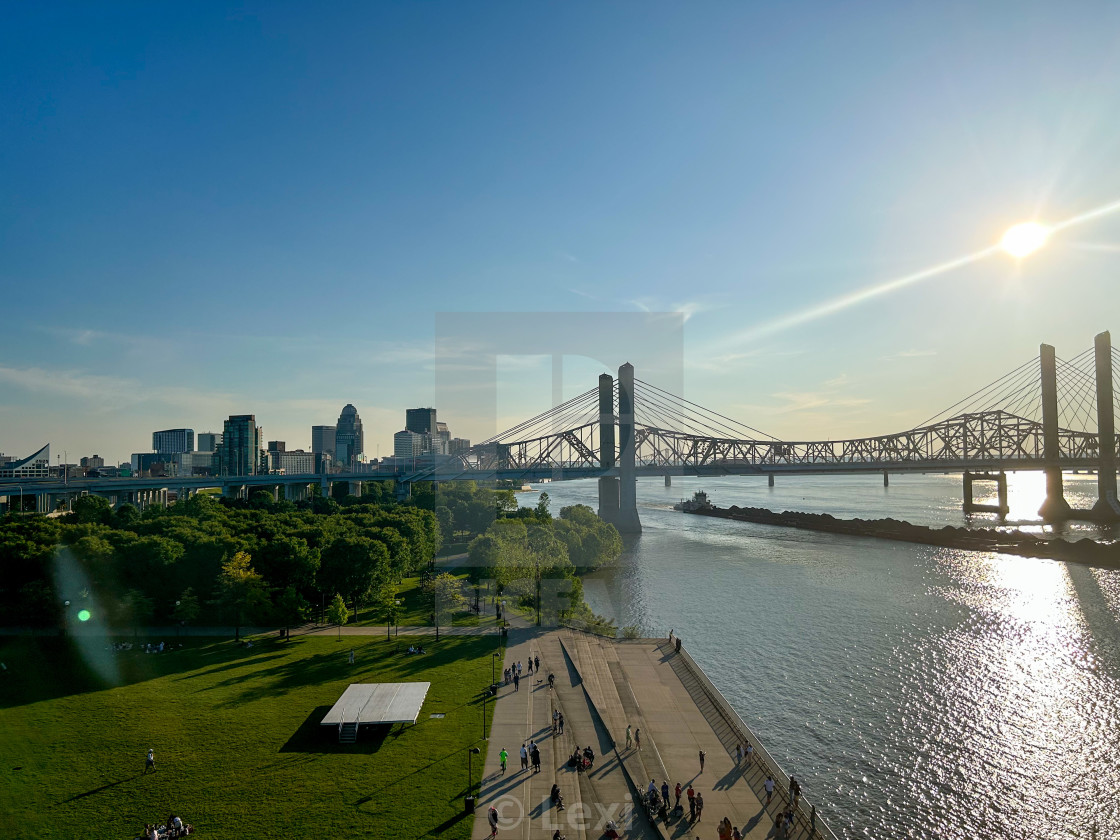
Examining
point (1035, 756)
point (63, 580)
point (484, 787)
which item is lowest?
point (1035, 756)

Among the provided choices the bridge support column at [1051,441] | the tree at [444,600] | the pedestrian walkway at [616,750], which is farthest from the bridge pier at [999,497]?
the tree at [444,600]

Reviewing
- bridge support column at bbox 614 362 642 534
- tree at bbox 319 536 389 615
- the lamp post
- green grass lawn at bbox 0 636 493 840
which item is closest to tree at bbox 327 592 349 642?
tree at bbox 319 536 389 615

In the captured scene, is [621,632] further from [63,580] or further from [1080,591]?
[1080,591]

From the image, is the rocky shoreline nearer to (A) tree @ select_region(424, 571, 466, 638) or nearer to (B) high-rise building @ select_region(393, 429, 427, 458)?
(A) tree @ select_region(424, 571, 466, 638)

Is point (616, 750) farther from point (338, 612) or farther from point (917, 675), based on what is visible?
point (338, 612)

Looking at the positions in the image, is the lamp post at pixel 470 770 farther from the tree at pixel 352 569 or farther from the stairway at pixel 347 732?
the tree at pixel 352 569

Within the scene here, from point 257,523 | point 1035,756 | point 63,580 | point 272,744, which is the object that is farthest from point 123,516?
point 1035,756
